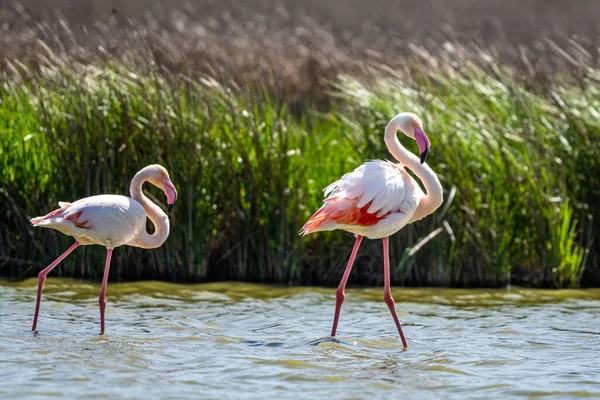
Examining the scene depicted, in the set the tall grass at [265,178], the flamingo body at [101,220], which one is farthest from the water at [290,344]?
the flamingo body at [101,220]

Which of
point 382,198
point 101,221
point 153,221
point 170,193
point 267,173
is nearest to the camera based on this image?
point 382,198

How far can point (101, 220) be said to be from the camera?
714 cm

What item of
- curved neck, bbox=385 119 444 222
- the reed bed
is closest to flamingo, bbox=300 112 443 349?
curved neck, bbox=385 119 444 222

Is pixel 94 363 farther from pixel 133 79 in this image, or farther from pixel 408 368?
pixel 133 79

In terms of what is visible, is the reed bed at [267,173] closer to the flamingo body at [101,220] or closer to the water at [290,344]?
the water at [290,344]

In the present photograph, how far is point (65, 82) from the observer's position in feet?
30.7

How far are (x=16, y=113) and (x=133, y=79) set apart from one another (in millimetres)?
1131

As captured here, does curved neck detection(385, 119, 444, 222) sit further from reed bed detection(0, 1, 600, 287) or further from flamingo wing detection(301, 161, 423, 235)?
reed bed detection(0, 1, 600, 287)

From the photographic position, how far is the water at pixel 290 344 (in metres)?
6.00

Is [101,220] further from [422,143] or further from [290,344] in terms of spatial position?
[422,143]

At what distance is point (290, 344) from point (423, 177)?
1.42m

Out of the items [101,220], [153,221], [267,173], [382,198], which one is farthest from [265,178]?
[382,198]

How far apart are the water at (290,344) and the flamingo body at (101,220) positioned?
68cm

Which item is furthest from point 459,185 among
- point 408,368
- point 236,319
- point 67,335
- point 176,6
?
point 176,6
